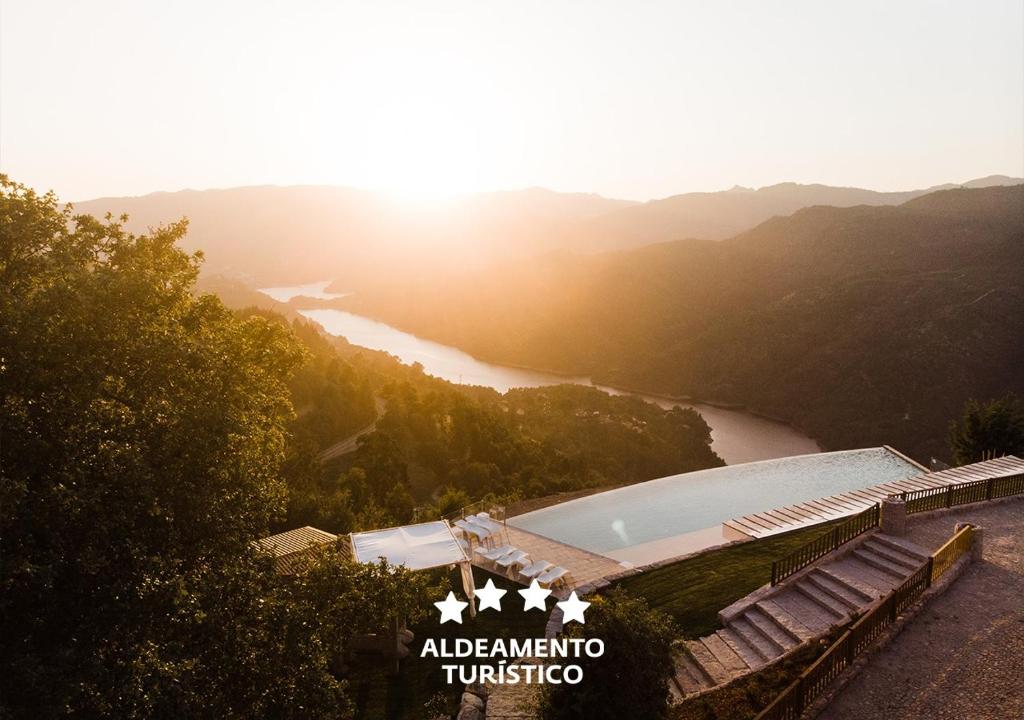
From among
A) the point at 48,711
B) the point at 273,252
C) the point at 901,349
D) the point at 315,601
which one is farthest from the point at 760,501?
the point at 273,252

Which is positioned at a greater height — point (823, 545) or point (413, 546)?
point (413, 546)

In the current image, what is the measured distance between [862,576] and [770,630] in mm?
2814

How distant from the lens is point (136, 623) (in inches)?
278

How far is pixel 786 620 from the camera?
11.5m

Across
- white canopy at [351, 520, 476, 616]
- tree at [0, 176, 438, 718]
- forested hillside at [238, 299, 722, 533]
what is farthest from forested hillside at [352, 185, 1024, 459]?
tree at [0, 176, 438, 718]

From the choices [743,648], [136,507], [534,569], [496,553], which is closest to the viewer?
[136,507]

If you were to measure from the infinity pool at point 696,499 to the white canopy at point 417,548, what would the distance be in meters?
4.77

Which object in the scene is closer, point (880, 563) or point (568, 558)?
point (880, 563)

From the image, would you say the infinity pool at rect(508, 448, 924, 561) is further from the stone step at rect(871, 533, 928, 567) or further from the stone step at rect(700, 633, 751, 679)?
the stone step at rect(871, 533, 928, 567)

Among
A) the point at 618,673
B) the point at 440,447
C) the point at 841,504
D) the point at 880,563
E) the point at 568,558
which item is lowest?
the point at 440,447

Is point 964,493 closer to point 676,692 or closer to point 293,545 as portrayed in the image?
point 676,692

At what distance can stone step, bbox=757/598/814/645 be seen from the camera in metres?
11.0

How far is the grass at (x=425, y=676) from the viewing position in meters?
10.6

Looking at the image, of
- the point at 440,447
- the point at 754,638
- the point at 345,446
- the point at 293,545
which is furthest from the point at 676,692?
the point at 345,446
